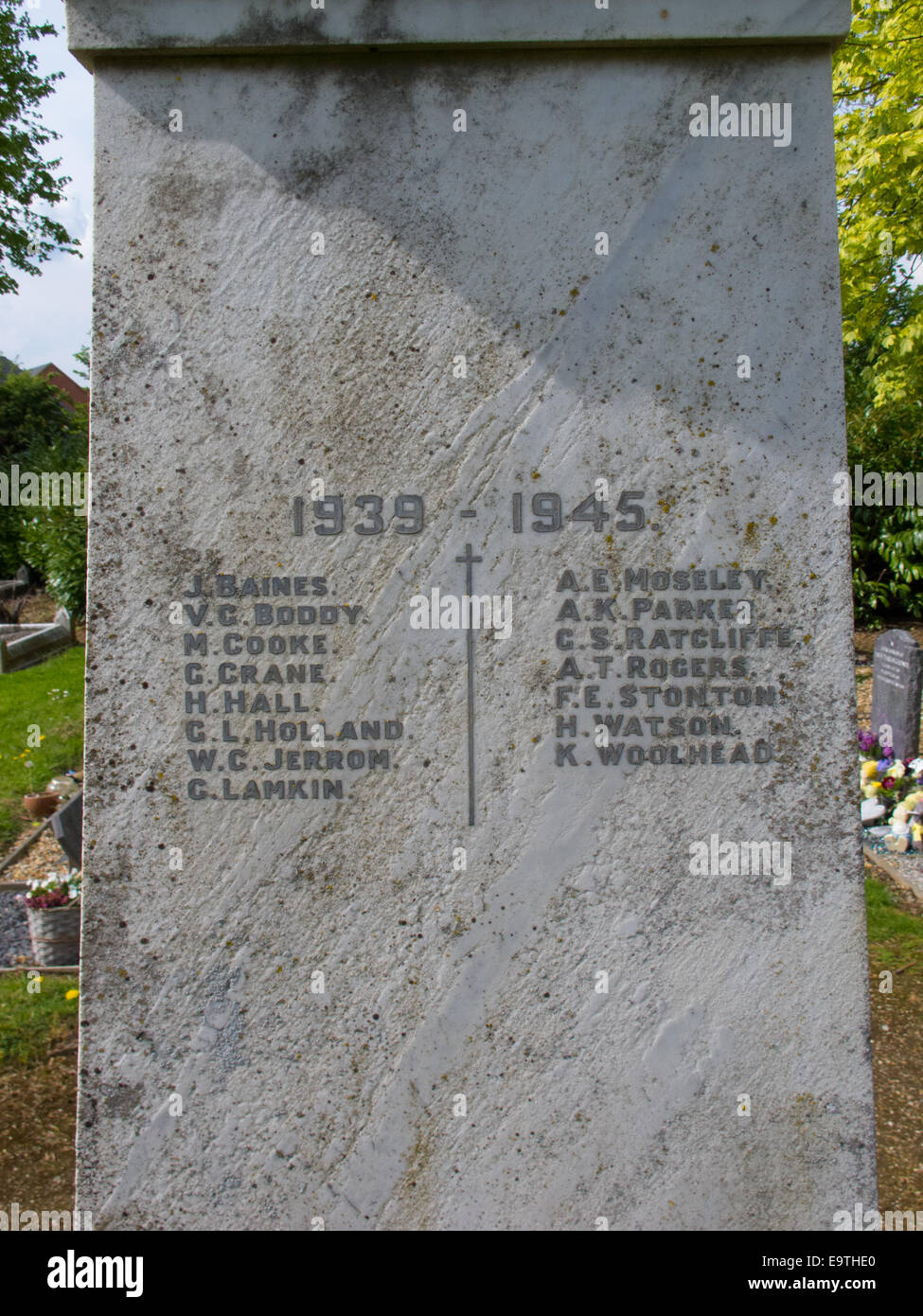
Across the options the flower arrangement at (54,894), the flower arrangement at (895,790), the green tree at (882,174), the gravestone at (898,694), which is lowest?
the flower arrangement at (54,894)

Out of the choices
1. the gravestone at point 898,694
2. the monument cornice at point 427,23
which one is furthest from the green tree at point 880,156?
the monument cornice at point 427,23

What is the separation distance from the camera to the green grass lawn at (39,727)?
8.11 meters

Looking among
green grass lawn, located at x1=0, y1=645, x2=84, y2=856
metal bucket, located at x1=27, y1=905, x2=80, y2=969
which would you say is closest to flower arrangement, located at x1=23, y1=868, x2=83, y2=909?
metal bucket, located at x1=27, y1=905, x2=80, y2=969

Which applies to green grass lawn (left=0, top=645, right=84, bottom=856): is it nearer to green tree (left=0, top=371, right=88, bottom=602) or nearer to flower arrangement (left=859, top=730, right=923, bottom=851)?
green tree (left=0, top=371, right=88, bottom=602)

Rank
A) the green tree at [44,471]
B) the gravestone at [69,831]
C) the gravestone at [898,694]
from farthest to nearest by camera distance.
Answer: the green tree at [44,471]
the gravestone at [898,694]
the gravestone at [69,831]

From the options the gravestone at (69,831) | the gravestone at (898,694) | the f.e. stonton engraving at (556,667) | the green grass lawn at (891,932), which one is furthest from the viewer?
the gravestone at (898,694)

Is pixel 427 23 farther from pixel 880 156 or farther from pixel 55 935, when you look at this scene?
pixel 880 156

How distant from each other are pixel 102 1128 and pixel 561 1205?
4.64 feet

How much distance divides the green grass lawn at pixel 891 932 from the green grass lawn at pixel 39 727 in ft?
20.5

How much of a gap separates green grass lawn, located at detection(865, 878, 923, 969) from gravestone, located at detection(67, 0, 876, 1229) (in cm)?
271

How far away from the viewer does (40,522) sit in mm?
14789

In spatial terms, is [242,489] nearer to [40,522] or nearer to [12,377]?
[40,522]

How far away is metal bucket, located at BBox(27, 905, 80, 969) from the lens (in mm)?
5109

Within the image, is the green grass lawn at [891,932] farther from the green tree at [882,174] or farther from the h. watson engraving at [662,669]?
the green tree at [882,174]
